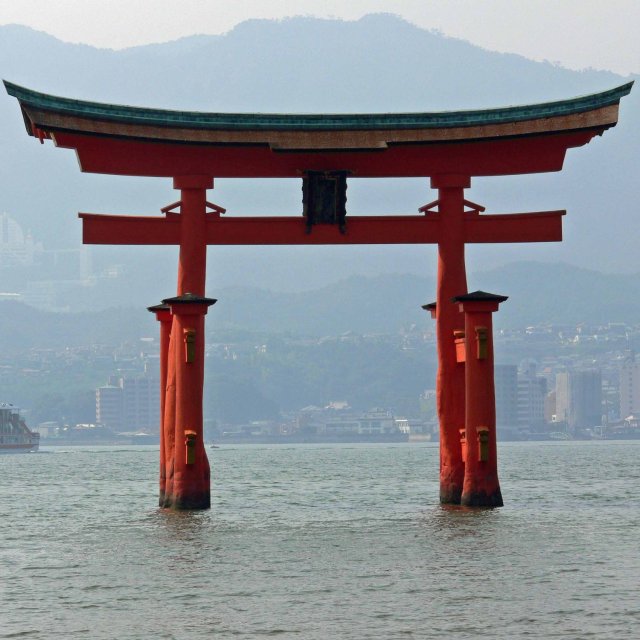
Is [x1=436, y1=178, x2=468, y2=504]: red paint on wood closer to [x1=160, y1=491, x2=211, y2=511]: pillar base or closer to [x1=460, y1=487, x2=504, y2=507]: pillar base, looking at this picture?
[x1=460, y1=487, x2=504, y2=507]: pillar base

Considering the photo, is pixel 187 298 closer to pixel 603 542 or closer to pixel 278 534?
pixel 278 534

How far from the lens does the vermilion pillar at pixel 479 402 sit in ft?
101

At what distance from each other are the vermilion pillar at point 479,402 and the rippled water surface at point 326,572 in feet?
1.90

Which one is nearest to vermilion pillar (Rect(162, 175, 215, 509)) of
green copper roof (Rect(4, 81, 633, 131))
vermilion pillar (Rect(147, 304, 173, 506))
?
vermilion pillar (Rect(147, 304, 173, 506))

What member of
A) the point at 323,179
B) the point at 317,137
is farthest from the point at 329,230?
the point at 317,137

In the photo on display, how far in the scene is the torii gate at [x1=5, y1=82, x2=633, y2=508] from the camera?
31141 millimetres

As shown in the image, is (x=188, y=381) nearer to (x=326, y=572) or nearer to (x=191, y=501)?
(x=191, y=501)

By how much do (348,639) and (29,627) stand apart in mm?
4391

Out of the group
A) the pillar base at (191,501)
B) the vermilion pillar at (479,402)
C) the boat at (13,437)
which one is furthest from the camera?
the boat at (13,437)

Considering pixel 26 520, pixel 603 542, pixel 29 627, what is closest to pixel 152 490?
pixel 26 520

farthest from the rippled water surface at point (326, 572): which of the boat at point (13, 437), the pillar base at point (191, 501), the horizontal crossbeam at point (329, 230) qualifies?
the boat at point (13, 437)

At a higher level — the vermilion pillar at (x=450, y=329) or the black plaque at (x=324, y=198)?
the black plaque at (x=324, y=198)

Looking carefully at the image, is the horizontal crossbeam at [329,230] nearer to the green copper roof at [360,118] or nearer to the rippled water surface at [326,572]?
the green copper roof at [360,118]

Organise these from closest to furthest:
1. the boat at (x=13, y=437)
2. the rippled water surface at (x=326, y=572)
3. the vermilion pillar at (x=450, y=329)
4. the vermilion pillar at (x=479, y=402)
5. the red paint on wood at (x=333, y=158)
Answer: the rippled water surface at (x=326, y=572) → the vermilion pillar at (x=479, y=402) → the red paint on wood at (x=333, y=158) → the vermilion pillar at (x=450, y=329) → the boat at (x=13, y=437)
